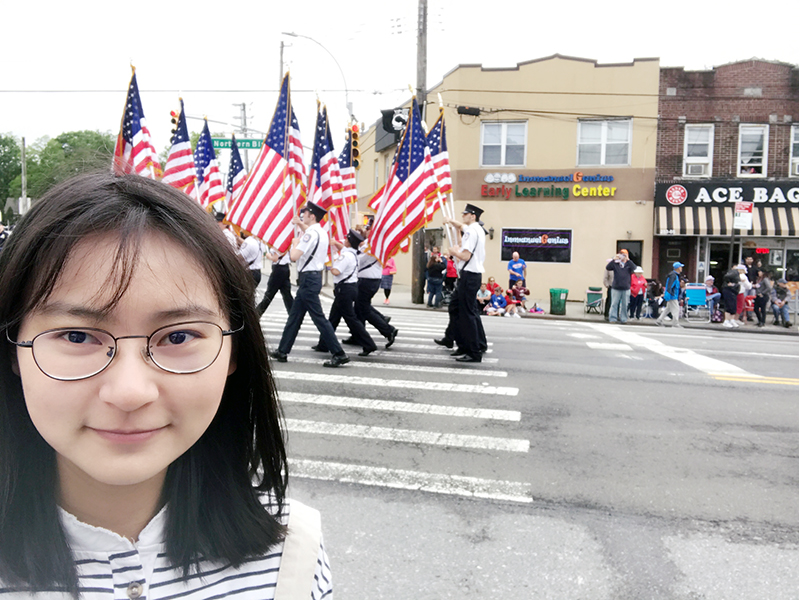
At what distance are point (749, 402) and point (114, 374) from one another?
758 cm

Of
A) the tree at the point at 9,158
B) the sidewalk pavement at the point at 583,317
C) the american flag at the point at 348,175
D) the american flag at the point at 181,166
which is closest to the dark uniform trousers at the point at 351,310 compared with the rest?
the american flag at the point at 181,166

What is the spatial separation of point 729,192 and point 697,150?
6.02ft

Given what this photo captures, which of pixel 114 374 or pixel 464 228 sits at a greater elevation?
pixel 464 228

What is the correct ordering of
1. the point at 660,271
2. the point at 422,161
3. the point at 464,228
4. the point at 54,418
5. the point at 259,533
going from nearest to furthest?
1. the point at 54,418
2. the point at 259,533
3. the point at 464,228
4. the point at 422,161
5. the point at 660,271

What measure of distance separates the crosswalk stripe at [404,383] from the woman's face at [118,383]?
6.30m

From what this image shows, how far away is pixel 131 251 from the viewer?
1069 mm

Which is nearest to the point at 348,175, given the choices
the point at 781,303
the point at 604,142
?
the point at 781,303

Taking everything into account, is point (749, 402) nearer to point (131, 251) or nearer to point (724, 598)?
point (724, 598)

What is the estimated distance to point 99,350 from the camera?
104 centimetres

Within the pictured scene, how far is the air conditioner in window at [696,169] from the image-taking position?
22.4 m

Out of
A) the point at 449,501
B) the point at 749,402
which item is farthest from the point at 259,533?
the point at 749,402

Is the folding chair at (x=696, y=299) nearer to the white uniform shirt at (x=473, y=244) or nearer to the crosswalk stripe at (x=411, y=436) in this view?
the white uniform shirt at (x=473, y=244)

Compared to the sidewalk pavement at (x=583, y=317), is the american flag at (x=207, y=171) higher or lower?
higher

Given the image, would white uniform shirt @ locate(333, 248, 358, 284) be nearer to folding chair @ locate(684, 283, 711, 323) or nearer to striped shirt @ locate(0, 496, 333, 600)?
striped shirt @ locate(0, 496, 333, 600)
